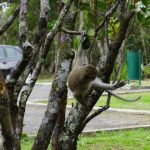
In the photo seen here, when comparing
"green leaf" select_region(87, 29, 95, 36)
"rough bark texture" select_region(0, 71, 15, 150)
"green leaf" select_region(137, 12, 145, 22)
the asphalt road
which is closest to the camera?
"rough bark texture" select_region(0, 71, 15, 150)

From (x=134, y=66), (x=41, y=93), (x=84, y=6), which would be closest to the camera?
(x=84, y=6)

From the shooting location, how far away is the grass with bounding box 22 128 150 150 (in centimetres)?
729

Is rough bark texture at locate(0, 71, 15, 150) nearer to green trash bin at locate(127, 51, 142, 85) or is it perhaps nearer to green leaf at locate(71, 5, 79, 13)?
green leaf at locate(71, 5, 79, 13)

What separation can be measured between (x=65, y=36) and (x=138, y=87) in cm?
1471

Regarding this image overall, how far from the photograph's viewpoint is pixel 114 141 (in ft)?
25.4

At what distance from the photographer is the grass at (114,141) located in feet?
23.9

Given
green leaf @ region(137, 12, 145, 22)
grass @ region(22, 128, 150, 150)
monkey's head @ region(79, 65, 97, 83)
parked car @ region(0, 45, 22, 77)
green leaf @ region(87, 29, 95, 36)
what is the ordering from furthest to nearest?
parked car @ region(0, 45, 22, 77)
grass @ region(22, 128, 150, 150)
green leaf @ region(137, 12, 145, 22)
green leaf @ region(87, 29, 95, 36)
monkey's head @ region(79, 65, 97, 83)

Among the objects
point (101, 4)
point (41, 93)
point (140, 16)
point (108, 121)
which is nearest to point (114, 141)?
point (108, 121)

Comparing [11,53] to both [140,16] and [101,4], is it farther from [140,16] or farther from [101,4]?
[140,16]

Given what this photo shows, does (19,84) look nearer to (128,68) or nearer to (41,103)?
(41,103)

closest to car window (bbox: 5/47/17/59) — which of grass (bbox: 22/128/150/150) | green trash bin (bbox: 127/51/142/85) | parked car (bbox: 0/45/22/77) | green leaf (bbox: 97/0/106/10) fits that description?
parked car (bbox: 0/45/22/77)

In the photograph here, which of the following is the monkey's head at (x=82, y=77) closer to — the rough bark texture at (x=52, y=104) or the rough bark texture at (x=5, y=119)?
the rough bark texture at (x=5, y=119)

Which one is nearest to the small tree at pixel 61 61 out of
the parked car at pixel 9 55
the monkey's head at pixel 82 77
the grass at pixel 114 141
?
the monkey's head at pixel 82 77

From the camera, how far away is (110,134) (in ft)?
28.8
